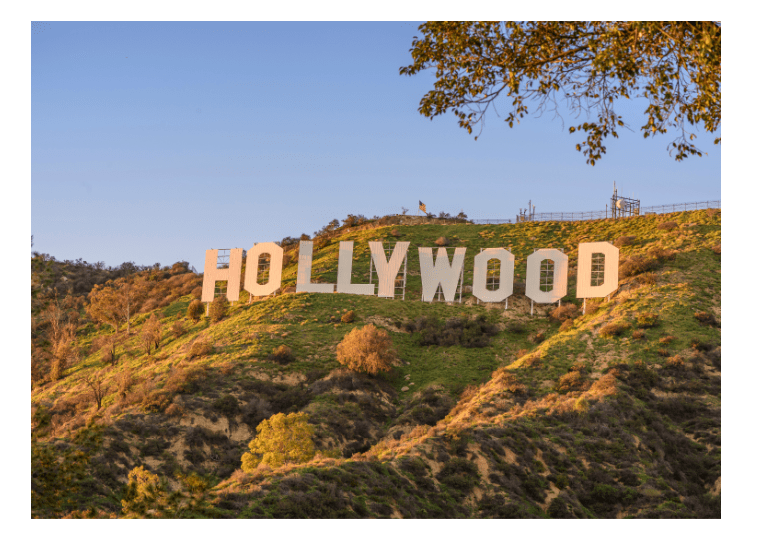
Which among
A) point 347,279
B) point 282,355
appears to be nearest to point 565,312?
point 347,279

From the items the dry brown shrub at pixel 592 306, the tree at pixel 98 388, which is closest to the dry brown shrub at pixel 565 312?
the dry brown shrub at pixel 592 306

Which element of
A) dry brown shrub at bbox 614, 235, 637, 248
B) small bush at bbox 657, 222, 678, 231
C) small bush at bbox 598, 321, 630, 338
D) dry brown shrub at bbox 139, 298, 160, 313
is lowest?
dry brown shrub at bbox 139, 298, 160, 313

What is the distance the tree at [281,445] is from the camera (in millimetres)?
27250

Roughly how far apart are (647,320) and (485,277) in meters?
12.5

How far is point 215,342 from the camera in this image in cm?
4647

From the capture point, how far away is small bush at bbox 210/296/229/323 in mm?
55250

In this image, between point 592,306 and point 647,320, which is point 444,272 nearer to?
point 592,306

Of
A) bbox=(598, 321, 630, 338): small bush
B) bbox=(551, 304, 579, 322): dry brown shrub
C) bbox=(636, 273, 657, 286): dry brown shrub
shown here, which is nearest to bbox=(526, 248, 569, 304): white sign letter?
bbox=(551, 304, 579, 322): dry brown shrub

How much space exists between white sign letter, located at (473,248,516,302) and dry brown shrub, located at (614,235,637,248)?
17.6 meters

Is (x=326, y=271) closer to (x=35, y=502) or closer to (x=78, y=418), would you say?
(x=78, y=418)

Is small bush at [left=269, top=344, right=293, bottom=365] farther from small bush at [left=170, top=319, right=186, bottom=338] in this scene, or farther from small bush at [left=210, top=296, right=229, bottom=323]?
small bush at [left=170, top=319, right=186, bottom=338]

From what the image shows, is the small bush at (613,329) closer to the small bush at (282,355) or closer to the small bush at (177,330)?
the small bush at (282,355)

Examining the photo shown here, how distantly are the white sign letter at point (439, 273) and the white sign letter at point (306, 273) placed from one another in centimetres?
791

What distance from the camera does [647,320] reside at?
1638 inches
